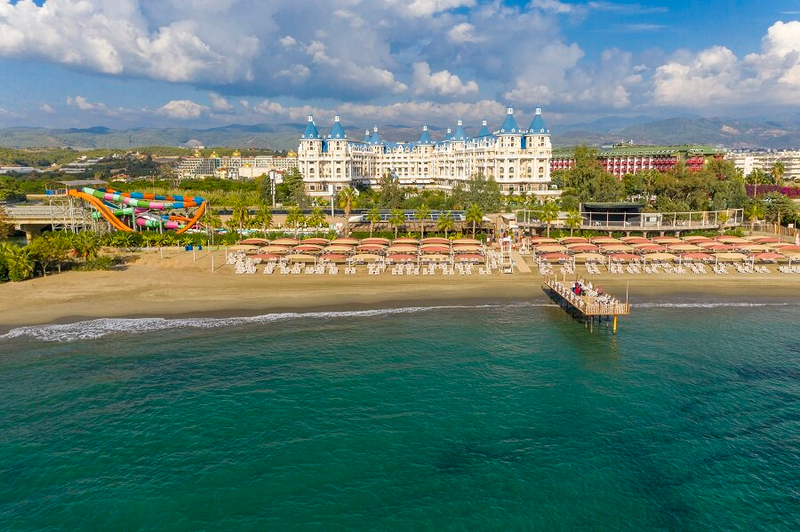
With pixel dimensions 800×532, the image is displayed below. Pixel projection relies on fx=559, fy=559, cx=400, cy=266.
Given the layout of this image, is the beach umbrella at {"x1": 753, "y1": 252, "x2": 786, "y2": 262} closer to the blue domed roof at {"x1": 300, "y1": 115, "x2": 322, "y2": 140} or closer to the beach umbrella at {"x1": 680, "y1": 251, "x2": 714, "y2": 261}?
the beach umbrella at {"x1": 680, "y1": 251, "x2": 714, "y2": 261}

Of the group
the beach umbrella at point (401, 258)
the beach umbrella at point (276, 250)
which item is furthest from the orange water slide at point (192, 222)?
the beach umbrella at point (401, 258)

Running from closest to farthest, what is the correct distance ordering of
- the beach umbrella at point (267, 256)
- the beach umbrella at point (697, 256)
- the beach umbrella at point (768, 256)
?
the beach umbrella at point (768, 256) < the beach umbrella at point (267, 256) < the beach umbrella at point (697, 256)

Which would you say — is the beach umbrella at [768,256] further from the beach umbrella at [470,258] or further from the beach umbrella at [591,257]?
the beach umbrella at [470,258]

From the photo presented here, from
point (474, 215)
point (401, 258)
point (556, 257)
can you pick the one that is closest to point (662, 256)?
point (556, 257)

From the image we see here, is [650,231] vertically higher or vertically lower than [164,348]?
higher

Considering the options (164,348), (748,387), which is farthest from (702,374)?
(164,348)

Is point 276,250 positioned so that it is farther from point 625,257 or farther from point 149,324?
point 625,257

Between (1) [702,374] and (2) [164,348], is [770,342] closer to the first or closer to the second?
(1) [702,374]

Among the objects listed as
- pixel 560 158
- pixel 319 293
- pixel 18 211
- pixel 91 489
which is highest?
pixel 560 158
